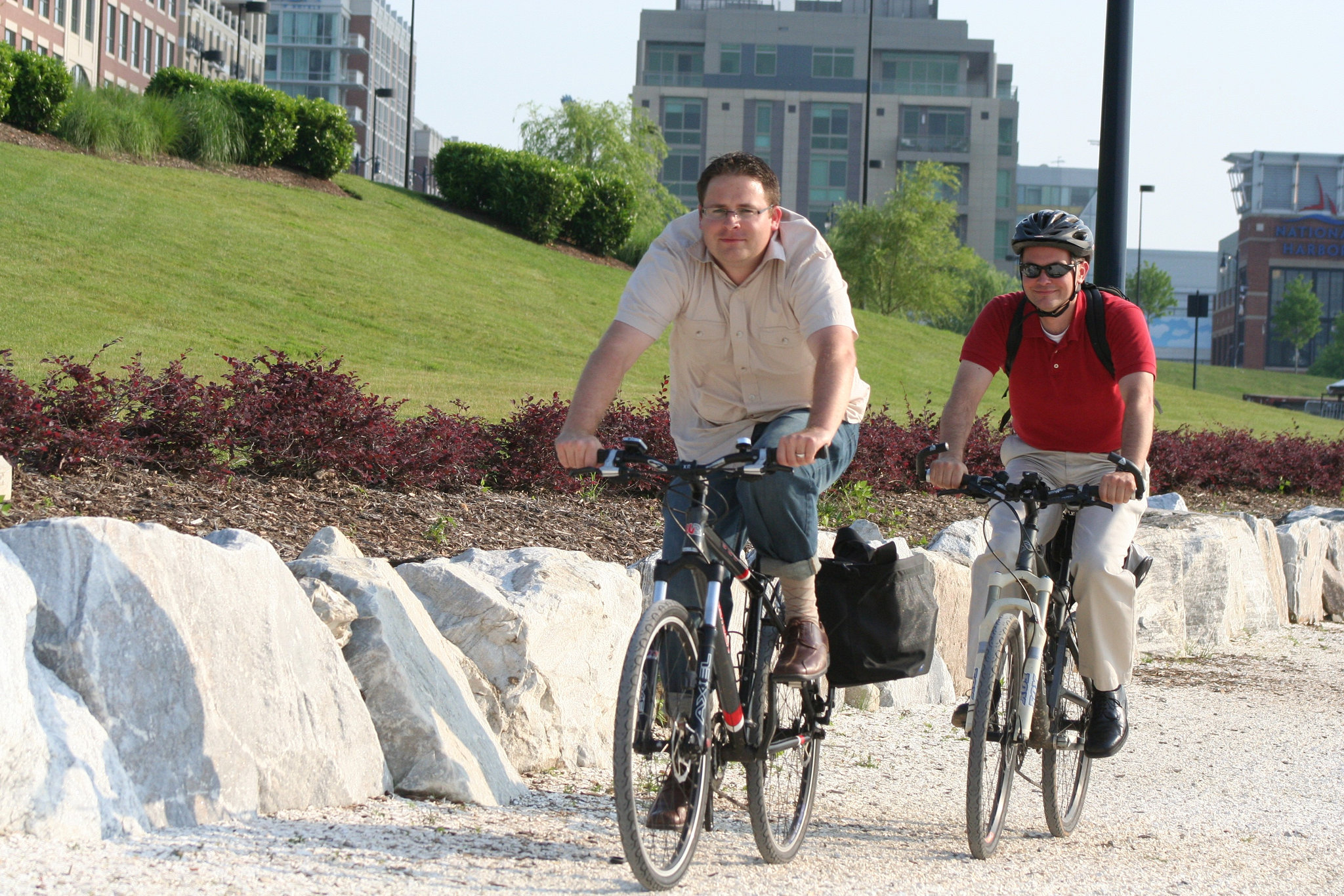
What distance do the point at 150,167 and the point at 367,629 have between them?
71.3 ft

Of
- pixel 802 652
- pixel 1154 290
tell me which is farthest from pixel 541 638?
pixel 1154 290

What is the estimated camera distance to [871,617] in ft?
13.8

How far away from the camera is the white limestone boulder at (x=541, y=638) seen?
4.71m

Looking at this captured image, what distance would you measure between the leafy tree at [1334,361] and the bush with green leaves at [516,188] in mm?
81407

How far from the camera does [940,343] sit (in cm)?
3045

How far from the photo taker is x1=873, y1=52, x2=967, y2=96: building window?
96.6 metres

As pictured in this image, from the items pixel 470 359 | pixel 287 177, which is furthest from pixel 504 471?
pixel 287 177

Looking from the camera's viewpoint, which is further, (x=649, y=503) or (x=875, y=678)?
(x=649, y=503)

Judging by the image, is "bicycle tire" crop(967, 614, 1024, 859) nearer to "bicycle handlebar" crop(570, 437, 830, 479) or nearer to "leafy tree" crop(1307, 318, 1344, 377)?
"bicycle handlebar" crop(570, 437, 830, 479)

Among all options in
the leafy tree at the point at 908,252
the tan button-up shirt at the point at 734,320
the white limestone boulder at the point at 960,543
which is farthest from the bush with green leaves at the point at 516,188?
the tan button-up shirt at the point at 734,320

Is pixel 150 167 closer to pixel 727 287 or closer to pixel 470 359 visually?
pixel 470 359

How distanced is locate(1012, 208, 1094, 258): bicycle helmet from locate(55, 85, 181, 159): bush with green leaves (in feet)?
74.7

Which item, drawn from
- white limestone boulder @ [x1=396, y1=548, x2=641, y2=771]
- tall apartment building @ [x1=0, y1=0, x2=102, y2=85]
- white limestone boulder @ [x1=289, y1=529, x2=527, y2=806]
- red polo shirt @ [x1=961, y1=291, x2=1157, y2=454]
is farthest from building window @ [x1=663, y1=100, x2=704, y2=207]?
white limestone boulder @ [x1=289, y1=529, x2=527, y2=806]

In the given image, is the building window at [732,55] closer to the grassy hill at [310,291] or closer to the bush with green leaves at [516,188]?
the bush with green leaves at [516,188]
